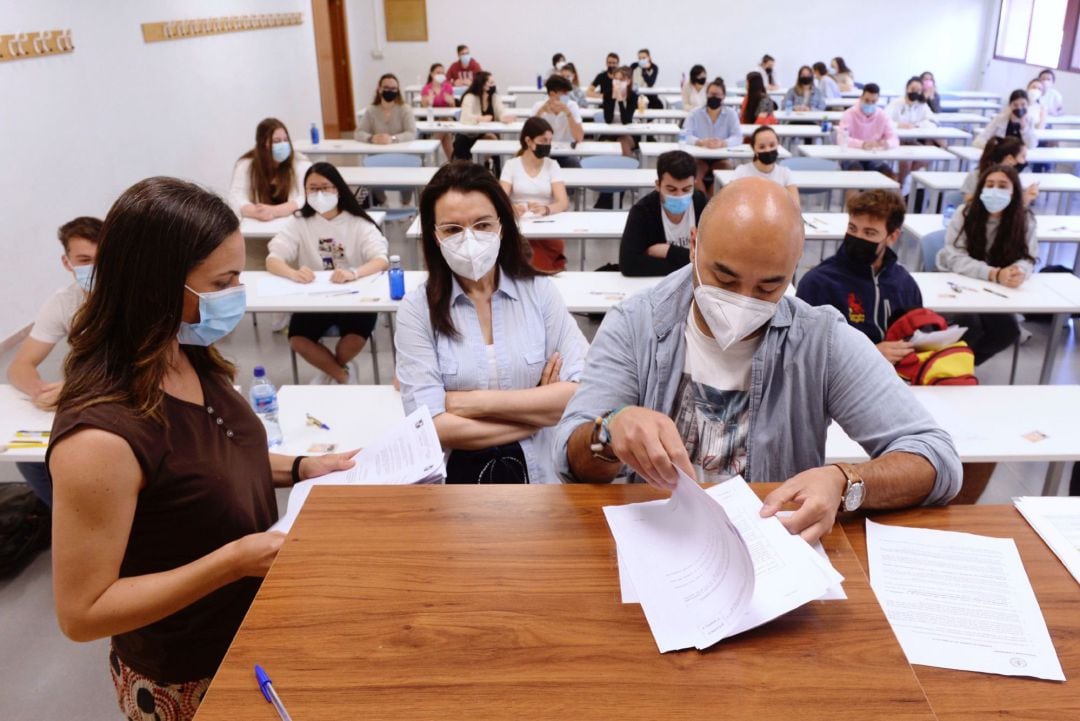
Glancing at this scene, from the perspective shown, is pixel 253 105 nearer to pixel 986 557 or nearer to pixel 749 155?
pixel 749 155

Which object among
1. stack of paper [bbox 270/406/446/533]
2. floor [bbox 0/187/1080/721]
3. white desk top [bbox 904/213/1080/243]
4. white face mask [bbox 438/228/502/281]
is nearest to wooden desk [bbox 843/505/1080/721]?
stack of paper [bbox 270/406/446/533]

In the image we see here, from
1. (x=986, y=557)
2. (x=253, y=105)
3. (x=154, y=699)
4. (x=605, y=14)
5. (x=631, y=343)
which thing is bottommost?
(x=154, y=699)

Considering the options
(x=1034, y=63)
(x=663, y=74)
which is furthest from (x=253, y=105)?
(x=1034, y=63)

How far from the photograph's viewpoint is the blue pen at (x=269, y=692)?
2.43ft

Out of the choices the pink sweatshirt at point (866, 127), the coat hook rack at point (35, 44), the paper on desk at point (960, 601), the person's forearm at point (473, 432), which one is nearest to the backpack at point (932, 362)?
the person's forearm at point (473, 432)

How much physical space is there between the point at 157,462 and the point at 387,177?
5.64 metres

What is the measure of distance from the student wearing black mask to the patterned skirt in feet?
30.2

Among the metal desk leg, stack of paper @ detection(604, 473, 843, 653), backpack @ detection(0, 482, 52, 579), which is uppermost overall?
stack of paper @ detection(604, 473, 843, 653)

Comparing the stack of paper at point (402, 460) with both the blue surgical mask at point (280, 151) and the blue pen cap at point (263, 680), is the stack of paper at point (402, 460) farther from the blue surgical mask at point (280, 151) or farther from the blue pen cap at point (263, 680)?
the blue surgical mask at point (280, 151)

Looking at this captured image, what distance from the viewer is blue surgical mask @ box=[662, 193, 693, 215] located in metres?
4.36

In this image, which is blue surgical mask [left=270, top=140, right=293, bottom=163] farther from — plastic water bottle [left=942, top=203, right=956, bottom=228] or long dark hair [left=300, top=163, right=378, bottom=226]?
plastic water bottle [left=942, top=203, right=956, bottom=228]

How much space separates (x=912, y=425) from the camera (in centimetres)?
138

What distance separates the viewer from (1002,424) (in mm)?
2674

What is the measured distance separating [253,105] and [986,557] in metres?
9.80
